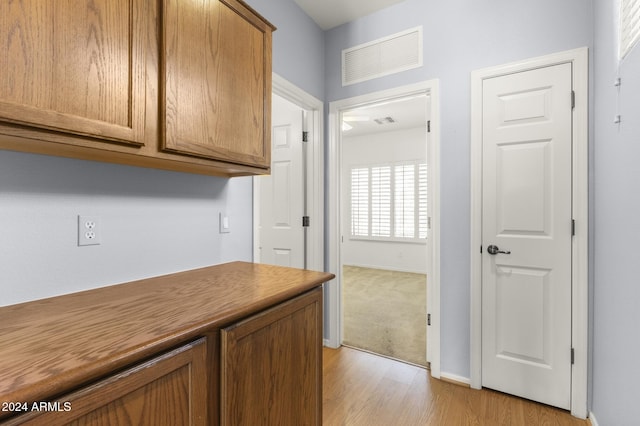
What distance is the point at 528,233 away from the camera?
6.42 feet

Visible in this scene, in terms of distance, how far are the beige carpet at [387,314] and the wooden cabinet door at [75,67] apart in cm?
253

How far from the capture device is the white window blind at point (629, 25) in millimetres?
1141

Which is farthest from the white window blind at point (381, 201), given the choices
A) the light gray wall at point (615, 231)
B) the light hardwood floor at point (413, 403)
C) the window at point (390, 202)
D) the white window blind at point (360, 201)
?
the light gray wall at point (615, 231)

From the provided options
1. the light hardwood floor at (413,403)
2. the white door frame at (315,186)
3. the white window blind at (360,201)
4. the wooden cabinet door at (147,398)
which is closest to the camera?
the wooden cabinet door at (147,398)

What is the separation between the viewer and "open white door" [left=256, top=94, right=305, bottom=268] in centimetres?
275

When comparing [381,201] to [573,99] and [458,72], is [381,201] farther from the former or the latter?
[573,99]

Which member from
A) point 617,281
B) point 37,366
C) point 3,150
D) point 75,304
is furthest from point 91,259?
point 617,281

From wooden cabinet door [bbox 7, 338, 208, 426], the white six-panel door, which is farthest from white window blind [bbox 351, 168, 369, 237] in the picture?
wooden cabinet door [bbox 7, 338, 208, 426]

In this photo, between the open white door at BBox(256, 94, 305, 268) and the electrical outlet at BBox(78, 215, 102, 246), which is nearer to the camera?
the electrical outlet at BBox(78, 215, 102, 246)

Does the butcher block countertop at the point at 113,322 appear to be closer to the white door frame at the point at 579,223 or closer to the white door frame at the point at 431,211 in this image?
the white door frame at the point at 431,211

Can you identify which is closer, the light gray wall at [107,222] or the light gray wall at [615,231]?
the light gray wall at [107,222]

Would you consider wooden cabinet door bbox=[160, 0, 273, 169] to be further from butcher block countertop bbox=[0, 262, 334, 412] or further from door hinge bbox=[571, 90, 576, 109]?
door hinge bbox=[571, 90, 576, 109]

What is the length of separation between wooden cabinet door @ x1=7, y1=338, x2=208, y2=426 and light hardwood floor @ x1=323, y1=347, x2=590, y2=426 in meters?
1.20

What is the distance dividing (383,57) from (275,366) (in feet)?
→ 7.70
